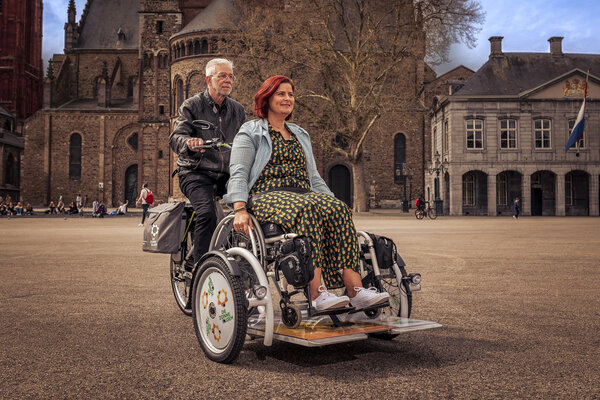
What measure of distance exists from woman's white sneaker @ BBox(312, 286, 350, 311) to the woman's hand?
573 mm

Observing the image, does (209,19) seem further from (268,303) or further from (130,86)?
(268,303)

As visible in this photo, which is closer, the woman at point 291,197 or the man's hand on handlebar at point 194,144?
the woman at point 291,197

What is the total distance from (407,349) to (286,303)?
85 centimetres

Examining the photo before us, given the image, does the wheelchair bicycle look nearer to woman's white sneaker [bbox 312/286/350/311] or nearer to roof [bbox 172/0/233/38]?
woman's white sneaker [bbox 312/286/350/311]

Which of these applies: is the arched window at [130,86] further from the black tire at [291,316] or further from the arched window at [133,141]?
the black tire at [291,316]

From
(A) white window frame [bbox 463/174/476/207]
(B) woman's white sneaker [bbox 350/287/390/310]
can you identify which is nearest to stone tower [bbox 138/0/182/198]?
(A) white window frame [bbox 463/174/476/207]

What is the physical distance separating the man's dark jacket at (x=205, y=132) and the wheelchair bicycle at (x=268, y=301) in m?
0.84

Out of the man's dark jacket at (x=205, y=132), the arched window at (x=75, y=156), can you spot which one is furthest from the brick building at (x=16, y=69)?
the man's dark jacket at (x=205, y=132)

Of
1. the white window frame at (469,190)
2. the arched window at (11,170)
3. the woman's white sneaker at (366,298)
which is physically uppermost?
the arched window at (11,170)

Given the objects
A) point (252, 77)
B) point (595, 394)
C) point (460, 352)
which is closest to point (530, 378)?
point (595, 394)

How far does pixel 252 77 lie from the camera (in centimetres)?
3084

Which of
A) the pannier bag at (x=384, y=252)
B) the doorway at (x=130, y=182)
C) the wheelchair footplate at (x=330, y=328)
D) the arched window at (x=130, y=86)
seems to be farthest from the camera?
the arched window at (x=130, y=86)

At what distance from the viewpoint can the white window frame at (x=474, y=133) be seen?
38.2m

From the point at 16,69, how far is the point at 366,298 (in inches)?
2804
